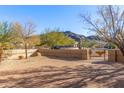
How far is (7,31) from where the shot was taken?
567 inches

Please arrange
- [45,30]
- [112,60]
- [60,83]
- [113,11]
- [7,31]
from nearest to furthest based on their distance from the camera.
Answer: [60,83]
[113,11]
[112,60]
[7,31]
[45,30]

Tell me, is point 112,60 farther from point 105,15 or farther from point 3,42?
point 3,42

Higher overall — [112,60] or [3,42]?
[3,42]

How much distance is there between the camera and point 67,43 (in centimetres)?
3225

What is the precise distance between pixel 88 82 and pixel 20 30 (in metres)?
14.1

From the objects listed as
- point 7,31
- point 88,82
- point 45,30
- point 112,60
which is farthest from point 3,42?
point 45,30

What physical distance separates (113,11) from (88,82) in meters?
4.72
